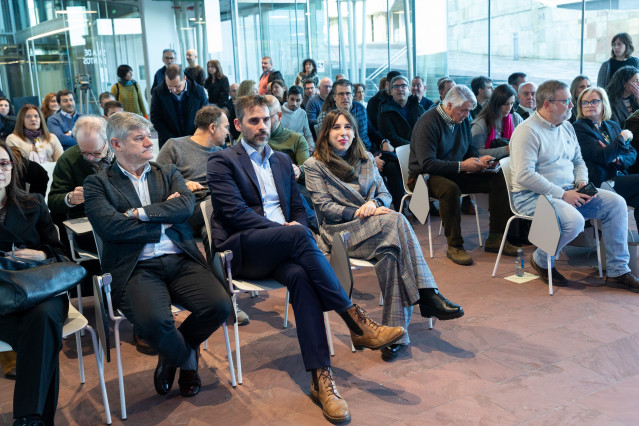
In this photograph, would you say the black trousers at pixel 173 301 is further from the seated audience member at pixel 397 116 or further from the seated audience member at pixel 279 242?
the seated audience member at pixel 397 116

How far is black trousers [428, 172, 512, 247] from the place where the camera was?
197 inches

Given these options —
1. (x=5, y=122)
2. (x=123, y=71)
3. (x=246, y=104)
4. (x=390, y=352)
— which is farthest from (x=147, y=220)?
(x=123, y=71)

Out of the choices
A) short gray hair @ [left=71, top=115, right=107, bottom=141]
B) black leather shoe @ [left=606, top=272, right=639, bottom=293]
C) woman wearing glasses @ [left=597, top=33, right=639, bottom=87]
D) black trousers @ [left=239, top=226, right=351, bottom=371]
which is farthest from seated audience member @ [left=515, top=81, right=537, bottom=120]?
short gray hair @ [left=71, top=115, right=107, bottom=141]

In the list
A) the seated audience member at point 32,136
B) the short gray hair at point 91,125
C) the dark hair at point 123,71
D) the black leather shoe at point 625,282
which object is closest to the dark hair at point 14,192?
the short gray hair at point 91,125

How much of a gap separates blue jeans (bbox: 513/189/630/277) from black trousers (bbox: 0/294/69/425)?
3.14 meters

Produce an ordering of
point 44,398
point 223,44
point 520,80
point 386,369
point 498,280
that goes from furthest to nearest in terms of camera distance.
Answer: point 223,44 < point 520,80 < point 498,280 < point 386,369 < point 44,398

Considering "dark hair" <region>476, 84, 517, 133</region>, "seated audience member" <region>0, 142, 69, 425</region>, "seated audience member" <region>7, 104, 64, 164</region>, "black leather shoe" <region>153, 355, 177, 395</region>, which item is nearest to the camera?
"seated audience member" <region>0, 142, 69, 425</region>

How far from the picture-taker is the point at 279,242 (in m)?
2.99

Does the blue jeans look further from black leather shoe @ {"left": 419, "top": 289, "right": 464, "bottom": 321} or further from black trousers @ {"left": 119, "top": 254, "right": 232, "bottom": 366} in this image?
black trousers @ {"left": 119, "top": 254, "right": 232, "bottom": 366}

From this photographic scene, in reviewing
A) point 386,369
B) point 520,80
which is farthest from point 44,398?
point 520,80

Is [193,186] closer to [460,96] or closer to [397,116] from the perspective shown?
[460,96]

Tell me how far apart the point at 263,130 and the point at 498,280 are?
215 centimetres

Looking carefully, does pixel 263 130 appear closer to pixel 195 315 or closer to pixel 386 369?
pixel 195 315

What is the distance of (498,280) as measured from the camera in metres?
4.49
